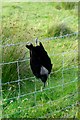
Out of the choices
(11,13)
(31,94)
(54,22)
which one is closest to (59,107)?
(31,94)

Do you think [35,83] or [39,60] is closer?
[39,60]

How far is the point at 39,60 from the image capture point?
11.5 feet

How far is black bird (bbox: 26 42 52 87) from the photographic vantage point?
3.46 m

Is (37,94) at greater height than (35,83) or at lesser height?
lesser

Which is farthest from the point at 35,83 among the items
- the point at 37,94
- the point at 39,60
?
the point at 39,60

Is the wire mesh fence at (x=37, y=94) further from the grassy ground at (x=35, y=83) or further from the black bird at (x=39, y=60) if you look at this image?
the black bird at (x=39, y=60)

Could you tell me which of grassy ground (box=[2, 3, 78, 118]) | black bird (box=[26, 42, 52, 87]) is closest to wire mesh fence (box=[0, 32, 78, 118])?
grassy ground (box=[2, 3, 78, 118])

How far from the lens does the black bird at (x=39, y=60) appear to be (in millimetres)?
3464

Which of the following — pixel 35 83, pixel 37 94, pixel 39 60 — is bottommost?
pixel 37 94

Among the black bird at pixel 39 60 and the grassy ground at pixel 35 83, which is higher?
the black bird at pixel 39 60

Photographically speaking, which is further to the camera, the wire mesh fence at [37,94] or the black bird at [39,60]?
the wire mesh fence at [37,94]

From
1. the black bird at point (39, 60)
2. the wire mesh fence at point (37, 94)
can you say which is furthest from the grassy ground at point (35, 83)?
the black bird at point (39, 60)

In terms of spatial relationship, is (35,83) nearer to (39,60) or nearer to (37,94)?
(37,94)

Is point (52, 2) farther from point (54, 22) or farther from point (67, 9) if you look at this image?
point (54, 22)
